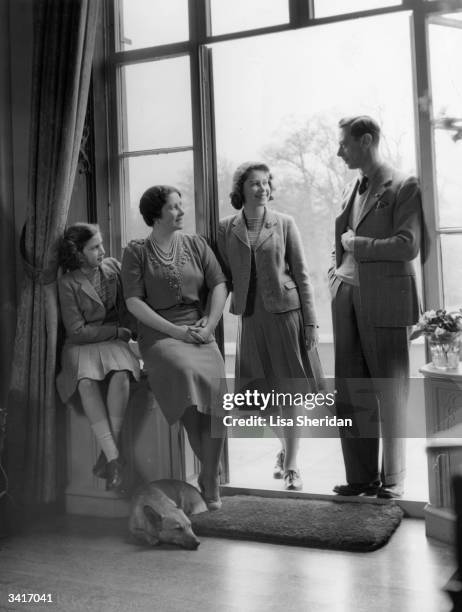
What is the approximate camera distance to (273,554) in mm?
2830

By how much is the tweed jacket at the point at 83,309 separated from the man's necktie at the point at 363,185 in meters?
1.16

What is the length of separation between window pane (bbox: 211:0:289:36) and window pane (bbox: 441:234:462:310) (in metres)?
1.22

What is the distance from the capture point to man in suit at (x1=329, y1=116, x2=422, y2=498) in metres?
3.09

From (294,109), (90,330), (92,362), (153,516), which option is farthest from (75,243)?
(153,516)

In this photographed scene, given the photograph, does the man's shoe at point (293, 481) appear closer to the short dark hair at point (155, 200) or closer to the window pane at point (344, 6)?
the short dark hair at point (155, 200)

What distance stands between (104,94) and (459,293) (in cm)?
195

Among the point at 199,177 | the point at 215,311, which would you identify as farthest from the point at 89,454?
the point at 199,177

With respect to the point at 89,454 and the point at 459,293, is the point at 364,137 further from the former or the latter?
the point at 89,454

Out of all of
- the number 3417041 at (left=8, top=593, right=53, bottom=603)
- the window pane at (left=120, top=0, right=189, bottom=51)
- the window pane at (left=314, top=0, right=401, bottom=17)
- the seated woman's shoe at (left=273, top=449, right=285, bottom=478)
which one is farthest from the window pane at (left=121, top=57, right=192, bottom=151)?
the number 3417041 at (left=8, top=593, right=53, bottom=603)

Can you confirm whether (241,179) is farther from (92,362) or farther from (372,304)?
(92,362)

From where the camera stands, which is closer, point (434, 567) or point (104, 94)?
point (434, 567)

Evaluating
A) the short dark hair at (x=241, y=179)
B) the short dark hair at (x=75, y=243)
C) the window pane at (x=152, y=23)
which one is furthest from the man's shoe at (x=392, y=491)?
the window pane at (x=152, y=23)

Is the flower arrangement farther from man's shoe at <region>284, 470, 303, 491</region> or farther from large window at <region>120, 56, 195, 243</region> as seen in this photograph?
large window at <region>120, 56, 195, 243</region>

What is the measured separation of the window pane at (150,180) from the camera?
3605 mm
